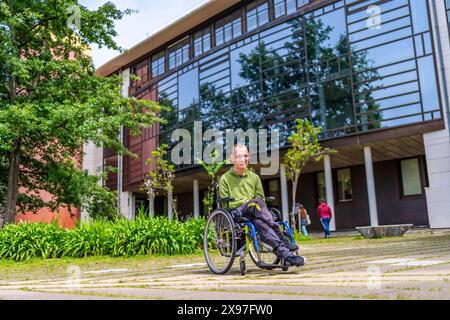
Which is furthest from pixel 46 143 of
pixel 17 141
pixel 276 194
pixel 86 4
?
pixel 276 194

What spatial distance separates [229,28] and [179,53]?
16.6 ft

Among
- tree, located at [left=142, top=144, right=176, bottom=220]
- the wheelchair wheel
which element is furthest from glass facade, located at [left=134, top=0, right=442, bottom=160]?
the wheelchair wheel

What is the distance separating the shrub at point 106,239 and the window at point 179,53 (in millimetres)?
21973

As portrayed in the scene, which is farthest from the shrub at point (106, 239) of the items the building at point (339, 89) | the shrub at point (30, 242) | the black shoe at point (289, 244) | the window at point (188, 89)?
the window at point (188, 89)

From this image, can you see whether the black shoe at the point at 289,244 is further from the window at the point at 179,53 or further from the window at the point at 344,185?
the window at the point at 179,53

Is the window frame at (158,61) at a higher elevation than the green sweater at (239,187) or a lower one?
higher

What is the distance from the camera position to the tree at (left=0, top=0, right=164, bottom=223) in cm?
1456

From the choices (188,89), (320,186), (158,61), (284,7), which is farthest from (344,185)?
(158,61)

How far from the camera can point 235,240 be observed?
481cm

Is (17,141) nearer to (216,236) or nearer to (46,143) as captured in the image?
(46,143)

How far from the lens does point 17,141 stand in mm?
15664

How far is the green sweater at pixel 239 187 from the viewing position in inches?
200

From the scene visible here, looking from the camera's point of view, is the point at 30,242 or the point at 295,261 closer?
the point at 295,261

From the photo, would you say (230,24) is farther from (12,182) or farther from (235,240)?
(235,240)
